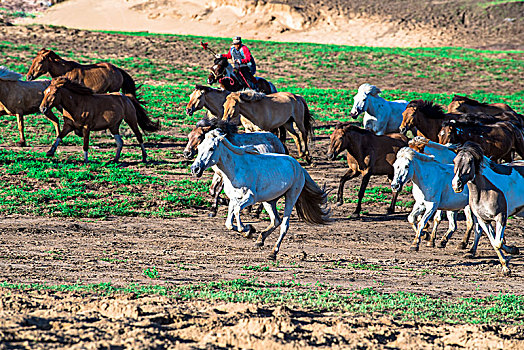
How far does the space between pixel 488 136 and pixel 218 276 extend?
28.3 ft

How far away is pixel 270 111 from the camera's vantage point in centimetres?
1745

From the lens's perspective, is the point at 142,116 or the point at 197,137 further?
the point at 142,116

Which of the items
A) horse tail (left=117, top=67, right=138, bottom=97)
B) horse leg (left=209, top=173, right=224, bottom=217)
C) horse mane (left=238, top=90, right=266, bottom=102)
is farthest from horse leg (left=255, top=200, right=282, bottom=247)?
horse tail (left=117, top=67, right=138, bottom=97)

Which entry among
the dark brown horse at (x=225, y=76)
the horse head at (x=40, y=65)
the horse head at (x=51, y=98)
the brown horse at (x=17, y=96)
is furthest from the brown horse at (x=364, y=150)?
the horse head at (x=40, y=65)

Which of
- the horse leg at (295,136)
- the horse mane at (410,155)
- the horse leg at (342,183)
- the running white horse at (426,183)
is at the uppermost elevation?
the horse mane at (410,155)

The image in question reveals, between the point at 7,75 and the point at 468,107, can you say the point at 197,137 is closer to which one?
the point at 7,75

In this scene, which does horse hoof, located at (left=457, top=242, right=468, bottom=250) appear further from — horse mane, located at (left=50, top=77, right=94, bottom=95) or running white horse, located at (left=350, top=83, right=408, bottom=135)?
horse mane, located at (left=50, top=77, right=94, bottom=95)

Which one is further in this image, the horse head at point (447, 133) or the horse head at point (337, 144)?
the horse head at point (447, 133)

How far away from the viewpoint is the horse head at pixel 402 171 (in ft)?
34.3

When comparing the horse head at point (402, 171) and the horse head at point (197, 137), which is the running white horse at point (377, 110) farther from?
the horse head at point (402, 171)

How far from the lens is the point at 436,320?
6805mm

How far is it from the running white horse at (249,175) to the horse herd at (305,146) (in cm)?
2

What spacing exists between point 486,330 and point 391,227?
255 inches

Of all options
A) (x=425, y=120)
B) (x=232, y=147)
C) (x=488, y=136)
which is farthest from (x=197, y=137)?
(x=488, y=136)
